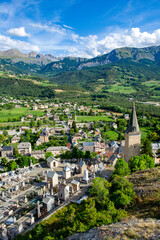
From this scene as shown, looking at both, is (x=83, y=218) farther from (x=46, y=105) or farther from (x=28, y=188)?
(x=46, y=105)

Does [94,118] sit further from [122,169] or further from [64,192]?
[64,192]

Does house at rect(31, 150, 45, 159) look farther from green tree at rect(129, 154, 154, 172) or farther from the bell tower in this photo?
green tree at rect(129, 154, 154, 172)

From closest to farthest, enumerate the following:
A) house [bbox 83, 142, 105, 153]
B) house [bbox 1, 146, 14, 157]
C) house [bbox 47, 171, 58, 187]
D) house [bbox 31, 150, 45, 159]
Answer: house [bbox 47, 171, 58, 187]
house [bbox 31, 150, 45, 159]
house [bbox 1, 146, 14, 157]
house [bbox 83, 142, 105, 153]

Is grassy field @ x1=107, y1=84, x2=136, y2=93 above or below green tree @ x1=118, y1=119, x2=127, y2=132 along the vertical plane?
above

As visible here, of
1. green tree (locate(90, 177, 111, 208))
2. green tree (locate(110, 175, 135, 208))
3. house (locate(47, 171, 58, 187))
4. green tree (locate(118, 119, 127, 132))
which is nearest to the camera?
green tree (locate(110, 175, 135, 208))

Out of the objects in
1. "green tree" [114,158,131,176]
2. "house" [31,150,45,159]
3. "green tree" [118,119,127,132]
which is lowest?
"house" [31,150,45,159]

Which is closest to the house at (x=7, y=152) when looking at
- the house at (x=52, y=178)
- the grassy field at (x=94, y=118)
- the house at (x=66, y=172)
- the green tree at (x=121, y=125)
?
the house at (x=66, y=172)

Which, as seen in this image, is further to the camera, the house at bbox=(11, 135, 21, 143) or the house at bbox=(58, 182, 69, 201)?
the house at bbox=(11, 135, 21, 143)

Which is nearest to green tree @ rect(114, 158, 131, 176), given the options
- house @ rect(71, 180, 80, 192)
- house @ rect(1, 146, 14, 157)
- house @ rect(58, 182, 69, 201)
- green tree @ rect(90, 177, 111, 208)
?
green tree @ rect(90, 177, 111, 208)
